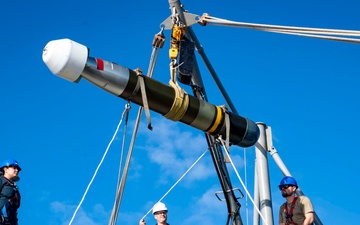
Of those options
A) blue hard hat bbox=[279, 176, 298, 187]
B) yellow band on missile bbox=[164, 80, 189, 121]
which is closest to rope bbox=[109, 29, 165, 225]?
yellow band on missile bbox=[164, 80, 189, 121]

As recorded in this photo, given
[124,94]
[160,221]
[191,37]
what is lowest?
[160,221]

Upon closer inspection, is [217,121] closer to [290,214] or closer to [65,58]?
[290,214]

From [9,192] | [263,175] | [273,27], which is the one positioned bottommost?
[9,192]

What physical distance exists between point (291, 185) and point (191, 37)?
373 centimetres

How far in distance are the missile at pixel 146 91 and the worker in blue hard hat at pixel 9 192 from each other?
5.17 feet

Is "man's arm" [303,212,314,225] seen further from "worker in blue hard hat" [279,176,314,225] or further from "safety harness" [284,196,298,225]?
"safety harness" [284,196,298,225]

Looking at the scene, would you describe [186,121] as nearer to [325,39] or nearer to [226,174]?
[226,174]

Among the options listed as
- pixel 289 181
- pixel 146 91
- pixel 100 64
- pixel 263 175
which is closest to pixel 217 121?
pixel 146 91

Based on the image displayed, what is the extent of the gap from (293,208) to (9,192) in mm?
4331

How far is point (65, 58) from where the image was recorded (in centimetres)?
948

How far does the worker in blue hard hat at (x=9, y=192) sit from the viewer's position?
9094mm

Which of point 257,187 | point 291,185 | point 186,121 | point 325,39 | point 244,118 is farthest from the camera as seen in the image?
point 257,187

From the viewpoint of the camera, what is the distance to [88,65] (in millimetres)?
9703

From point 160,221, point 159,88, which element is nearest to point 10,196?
point 160,221
